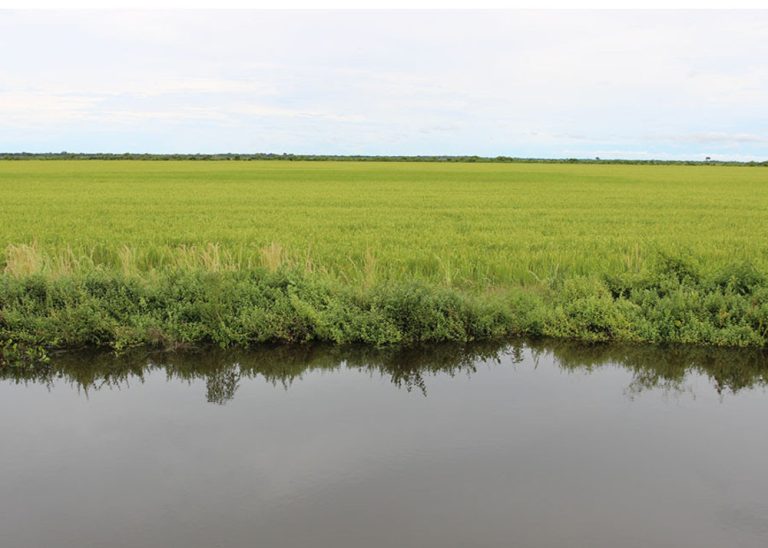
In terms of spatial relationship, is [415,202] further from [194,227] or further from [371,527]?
[371,527]

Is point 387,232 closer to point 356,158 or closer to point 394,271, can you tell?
point 394,271

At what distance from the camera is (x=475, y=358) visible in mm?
7426

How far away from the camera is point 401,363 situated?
7.27m

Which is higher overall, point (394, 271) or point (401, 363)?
point (394, 271)

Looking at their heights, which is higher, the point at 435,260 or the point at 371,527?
the point at 435,260

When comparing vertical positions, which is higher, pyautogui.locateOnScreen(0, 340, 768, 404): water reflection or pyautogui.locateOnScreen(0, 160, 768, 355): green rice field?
pyautogui.locateOnScreen(0, 160, 768, 355): green rice field

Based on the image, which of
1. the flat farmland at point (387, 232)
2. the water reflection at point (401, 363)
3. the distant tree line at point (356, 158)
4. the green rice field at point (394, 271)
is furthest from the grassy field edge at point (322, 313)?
the distant tree line at point (356, 158)

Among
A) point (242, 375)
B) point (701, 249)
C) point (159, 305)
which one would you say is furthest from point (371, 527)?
point (701, 249)

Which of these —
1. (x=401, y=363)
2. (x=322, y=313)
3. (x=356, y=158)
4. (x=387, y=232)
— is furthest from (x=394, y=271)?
(x=356, y=158)

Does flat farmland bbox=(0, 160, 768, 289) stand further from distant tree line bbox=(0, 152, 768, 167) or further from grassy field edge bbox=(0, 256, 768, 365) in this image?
distant tree line bbox=(0, 152, 768, 167)

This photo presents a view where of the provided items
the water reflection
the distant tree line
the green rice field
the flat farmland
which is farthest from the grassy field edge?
the distant tree line

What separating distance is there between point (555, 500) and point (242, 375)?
12.5ft

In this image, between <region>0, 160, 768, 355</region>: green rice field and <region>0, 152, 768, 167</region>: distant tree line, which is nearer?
<region>0, 160, 768, 355</region>: green rice field

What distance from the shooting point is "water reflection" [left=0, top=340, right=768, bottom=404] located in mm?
6716
